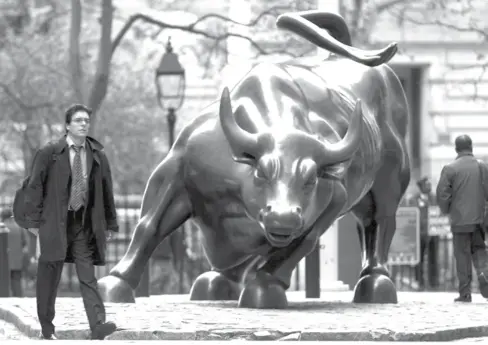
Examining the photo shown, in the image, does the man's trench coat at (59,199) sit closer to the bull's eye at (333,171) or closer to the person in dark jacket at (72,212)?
the person in dark jacket at (72,212)

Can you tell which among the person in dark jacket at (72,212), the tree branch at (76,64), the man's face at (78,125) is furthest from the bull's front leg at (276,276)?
the tree branch at (76,64)

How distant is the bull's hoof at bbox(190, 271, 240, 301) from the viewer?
13.4m

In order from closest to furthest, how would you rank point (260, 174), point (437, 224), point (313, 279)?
point (260, 174) → point (313, 279) → point (437, 224)

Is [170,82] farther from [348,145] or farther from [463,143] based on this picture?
[348,145]

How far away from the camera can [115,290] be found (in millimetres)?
12328

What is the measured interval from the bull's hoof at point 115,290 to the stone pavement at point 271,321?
12 cm

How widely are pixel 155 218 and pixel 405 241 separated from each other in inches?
313

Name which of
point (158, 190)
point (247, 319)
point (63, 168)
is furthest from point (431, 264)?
point (63, 168)

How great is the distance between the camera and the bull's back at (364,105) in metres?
12.9

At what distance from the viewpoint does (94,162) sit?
32.3 ft

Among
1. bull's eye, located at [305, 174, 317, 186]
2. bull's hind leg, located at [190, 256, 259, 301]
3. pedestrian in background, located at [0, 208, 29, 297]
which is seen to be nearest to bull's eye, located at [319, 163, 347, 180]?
bull's eye, located at [305, 174, 317, 186]

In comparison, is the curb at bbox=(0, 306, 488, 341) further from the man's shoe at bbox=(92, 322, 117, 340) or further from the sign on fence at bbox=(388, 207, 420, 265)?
the sign on fence at bbox=(388, 207, 420, 265)

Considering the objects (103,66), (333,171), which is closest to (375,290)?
(333,171)

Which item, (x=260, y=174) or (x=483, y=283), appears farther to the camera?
(x=483, y=283)
